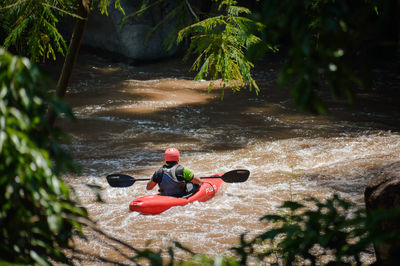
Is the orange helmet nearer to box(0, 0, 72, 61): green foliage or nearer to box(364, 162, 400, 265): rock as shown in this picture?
box(0, 0, 72, 61): green foliage

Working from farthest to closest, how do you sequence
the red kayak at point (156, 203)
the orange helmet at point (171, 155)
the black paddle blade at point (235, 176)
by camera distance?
the black paddle blade at point (235, 176), the red kayak at point (156, 203), the orange helmet at point (171, 155)

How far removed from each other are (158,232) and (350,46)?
4.40 metres

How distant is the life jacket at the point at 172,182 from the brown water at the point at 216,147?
26 centimetres

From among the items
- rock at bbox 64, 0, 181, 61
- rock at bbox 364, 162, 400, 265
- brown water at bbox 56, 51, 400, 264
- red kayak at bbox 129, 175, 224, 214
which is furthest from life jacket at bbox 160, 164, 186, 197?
rock at bbox 64, 0, 181, 61

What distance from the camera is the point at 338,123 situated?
1033 cm

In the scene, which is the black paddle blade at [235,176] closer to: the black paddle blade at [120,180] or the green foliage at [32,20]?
the black paddle blade at [120,180]

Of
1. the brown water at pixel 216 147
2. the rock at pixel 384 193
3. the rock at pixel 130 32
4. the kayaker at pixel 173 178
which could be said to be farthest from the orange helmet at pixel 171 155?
the rock at pixel 130 32

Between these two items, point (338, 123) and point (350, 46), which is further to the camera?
point (338, 123)

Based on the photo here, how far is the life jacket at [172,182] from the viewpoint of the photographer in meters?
5.83

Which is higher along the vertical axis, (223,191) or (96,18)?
(96,18)

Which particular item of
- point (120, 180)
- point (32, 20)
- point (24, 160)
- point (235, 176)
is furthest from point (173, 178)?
point (24, 160)

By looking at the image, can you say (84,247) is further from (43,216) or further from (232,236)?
(43,216)

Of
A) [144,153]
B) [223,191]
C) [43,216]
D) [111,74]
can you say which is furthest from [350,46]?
[111,74]

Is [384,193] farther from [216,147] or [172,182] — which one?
[216,147]
